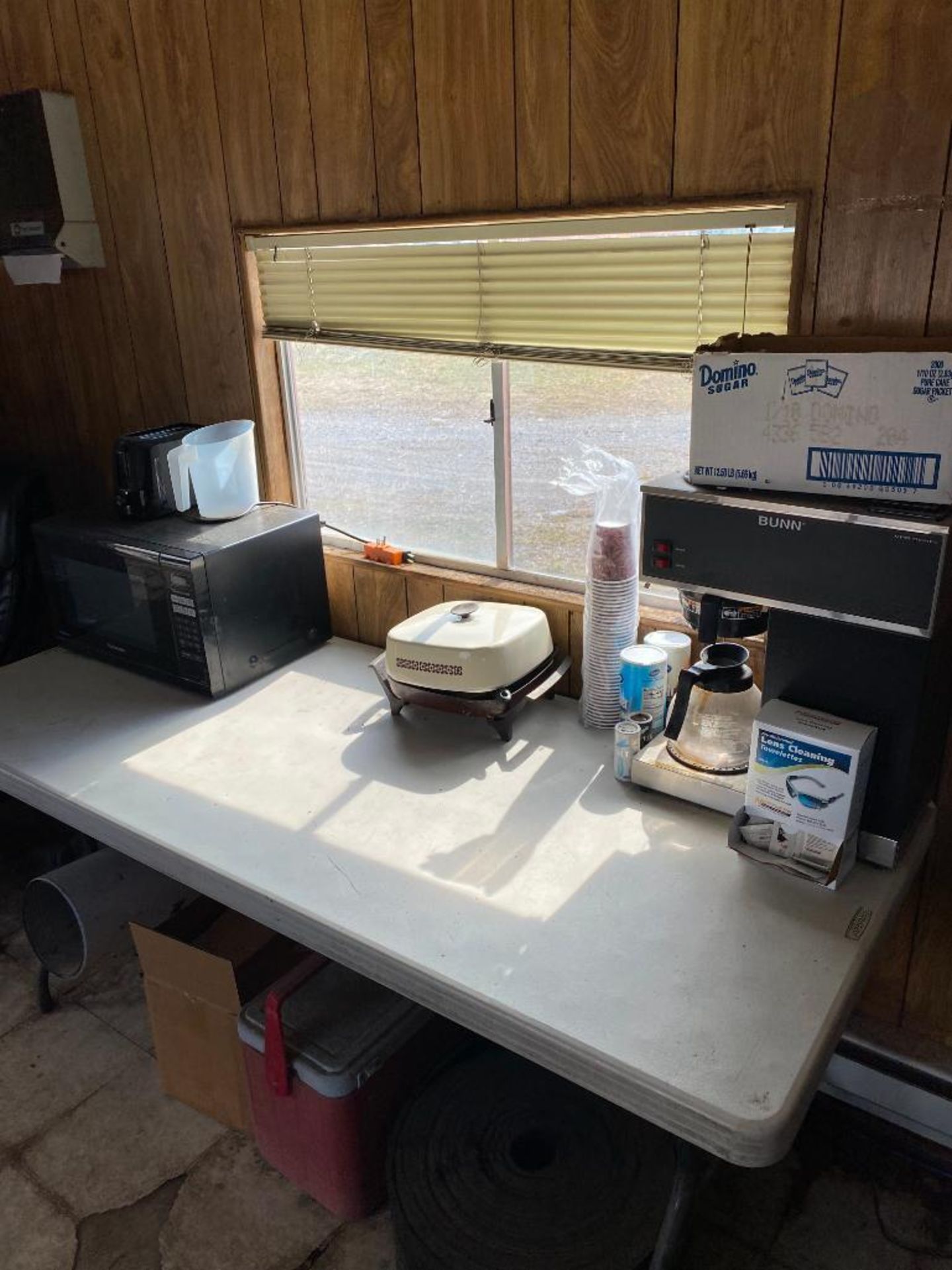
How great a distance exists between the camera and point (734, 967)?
117 cm

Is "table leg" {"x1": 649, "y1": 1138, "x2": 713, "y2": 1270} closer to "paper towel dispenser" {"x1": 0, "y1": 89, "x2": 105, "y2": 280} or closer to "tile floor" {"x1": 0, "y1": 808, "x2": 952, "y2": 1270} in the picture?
"tile floor" {"x1": 0, "y1": 808, "x2": 952, "y2": 1270}

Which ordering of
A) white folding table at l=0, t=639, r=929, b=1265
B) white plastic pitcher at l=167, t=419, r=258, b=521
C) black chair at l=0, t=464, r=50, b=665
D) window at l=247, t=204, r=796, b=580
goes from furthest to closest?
1. black chair at l=0, t=464, r=50, b=665
2. white plastic pitcher at l=167, t=419, r=258, b=521
3. window at l=247, t=204, r=796, b=580
4. white folding table at l=0, t=639, r=929, b=1265

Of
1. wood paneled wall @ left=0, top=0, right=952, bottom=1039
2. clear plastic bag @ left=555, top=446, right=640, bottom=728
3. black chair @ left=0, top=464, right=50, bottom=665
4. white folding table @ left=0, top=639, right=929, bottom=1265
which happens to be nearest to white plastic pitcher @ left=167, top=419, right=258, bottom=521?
wood paneled wall @ left=0, top=0, right=952, bottom=1039

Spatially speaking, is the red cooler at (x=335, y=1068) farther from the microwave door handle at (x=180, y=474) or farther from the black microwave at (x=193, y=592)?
the microwave door handle at (x=180, y=474)

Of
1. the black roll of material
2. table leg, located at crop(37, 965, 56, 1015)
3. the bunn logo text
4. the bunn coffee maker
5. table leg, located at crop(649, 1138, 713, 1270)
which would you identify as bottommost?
table leg, located at crop(37, 965, 56, 1015)

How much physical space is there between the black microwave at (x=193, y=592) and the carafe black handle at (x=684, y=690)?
2.94ft

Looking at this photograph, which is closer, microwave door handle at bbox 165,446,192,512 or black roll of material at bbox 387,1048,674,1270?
black roll of material at bbox 387,1048,674,1270

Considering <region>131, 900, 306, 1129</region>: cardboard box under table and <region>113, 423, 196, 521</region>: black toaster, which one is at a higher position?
<region>113, 423, 196, 521</region>: black toaster

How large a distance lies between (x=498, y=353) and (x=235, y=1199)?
1.56m

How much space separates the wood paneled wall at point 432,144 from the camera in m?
1.32

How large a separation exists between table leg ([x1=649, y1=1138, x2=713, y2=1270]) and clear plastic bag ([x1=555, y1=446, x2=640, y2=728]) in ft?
2.39

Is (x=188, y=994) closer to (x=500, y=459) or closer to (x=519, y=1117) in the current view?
(x=519, y=1117)

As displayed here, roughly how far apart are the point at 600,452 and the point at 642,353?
20cm

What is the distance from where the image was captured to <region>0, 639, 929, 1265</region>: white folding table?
1.07 m
